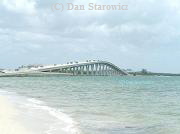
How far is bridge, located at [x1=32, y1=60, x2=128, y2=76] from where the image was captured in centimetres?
11814

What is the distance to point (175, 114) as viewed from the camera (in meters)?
16.7

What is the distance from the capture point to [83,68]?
13212 centimetres

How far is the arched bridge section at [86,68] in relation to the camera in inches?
4712

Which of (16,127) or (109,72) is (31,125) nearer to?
(16,127)

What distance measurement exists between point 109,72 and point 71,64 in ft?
97.6

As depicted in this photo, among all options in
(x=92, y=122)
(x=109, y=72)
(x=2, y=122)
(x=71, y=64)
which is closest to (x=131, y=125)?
(x=92, y=122)

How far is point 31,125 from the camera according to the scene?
11.2 m

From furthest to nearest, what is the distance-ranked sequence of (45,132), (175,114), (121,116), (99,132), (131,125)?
(175,114) < (121,116) < (131,125) < (99,132) < (45,132)

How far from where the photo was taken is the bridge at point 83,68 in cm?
11814

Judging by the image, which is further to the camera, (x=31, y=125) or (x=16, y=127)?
(x=31, y=125)

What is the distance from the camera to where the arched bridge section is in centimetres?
11969

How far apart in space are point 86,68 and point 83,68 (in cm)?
185

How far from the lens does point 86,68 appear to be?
438 ft

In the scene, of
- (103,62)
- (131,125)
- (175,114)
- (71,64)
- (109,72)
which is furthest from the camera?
(109,72)
